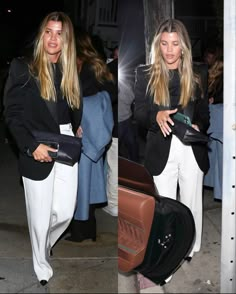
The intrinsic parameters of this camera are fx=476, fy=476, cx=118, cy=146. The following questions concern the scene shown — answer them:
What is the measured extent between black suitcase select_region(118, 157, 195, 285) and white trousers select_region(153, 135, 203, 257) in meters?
0.04

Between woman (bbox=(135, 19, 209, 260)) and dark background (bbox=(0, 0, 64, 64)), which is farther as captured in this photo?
dark background (bbox=(0, 0, 64, 64))

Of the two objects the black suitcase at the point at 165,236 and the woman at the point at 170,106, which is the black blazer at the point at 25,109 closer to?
the woman at the point at 170,106

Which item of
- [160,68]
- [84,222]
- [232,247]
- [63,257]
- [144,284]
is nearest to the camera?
[160,68]

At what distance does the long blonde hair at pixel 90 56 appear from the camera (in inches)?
101

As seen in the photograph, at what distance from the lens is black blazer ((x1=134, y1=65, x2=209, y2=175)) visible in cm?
221

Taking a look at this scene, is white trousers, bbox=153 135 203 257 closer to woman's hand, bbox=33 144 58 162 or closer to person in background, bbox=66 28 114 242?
person in background, bbox=66 28 114 242

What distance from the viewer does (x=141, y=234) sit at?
236 centimetres

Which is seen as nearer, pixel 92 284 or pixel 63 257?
pixel 92 284

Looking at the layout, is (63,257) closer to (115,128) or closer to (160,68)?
(115,128)

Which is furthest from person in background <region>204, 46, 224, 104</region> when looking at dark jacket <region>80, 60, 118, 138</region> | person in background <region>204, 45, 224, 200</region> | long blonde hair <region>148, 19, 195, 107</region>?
dark jacket <region>80, 60, 118, 138</region>

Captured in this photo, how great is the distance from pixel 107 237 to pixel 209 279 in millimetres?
793

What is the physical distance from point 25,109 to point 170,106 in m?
0.90

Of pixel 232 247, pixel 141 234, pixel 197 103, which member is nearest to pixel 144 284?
pixel 141 234

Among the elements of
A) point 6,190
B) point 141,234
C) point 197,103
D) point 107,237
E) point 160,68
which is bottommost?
point 6,190
